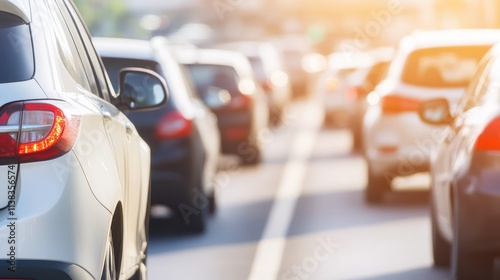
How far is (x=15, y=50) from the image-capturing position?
18.8 feet

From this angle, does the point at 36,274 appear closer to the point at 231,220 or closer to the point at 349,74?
the point at 231,220

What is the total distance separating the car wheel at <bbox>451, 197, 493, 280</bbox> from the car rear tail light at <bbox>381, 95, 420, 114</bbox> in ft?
22.2

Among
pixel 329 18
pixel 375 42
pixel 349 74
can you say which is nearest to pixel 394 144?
pixel 349 74

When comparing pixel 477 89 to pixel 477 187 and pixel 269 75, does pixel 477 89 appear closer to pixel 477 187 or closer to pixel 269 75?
pixel 477 187

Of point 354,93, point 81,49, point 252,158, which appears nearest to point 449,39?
point 252,158

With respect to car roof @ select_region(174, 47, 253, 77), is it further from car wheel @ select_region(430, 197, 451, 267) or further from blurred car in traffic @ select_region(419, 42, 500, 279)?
blurred car in traffic @ select_region(419, 42, 500, 279)

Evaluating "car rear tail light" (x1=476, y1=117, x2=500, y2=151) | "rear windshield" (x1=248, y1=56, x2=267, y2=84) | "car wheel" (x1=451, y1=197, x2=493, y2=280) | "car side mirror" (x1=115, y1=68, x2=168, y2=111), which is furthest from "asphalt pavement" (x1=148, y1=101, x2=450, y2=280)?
"rear windshield" (x1=248, y1=56, x2=267, y2=84)

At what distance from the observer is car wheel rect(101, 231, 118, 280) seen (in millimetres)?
5832

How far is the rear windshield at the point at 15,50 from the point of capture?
562 centimetres

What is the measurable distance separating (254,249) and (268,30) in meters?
94.8

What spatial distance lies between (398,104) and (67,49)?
30.6ft

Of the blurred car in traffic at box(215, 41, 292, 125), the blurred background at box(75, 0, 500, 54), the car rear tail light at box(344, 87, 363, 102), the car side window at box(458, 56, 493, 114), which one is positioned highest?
the car side window at box(458, 56, 493, 114)

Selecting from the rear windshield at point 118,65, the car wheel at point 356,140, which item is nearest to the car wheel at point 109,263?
the rear windshield at point 118,65

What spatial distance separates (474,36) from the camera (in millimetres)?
15859
